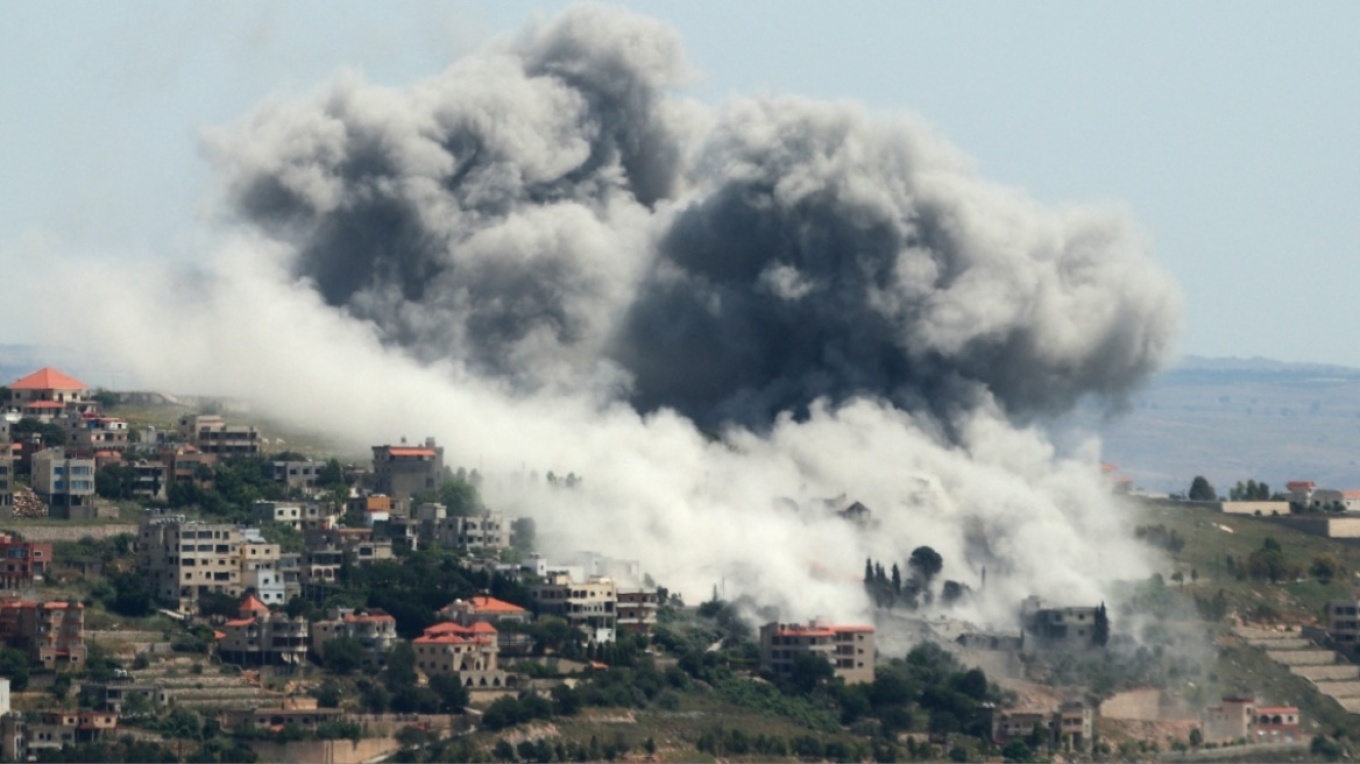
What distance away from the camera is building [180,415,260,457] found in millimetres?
118750

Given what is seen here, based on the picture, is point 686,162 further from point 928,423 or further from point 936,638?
point 936,638

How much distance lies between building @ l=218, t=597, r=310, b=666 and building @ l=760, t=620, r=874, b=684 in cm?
1200

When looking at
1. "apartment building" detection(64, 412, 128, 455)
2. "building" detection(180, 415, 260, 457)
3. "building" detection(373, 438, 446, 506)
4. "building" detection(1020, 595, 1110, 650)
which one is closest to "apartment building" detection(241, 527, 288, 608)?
"apartment building" detection(64, 412, 128, 455)

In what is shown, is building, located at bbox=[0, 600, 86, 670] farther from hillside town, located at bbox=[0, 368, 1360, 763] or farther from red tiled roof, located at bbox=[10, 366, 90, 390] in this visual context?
red tiled roof, located at bbox=[10, 366, 90, 390]

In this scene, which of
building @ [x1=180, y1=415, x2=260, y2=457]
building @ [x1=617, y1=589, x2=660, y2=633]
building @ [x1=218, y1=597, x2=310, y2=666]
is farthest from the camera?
building @ [x1=180, y1=415, x2=260, y2=457]

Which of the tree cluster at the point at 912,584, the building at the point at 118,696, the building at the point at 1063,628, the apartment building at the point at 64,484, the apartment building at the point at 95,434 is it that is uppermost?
the apartment building at the point at 95,434

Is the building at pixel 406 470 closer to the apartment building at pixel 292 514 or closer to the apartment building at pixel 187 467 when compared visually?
the apartment building at pixel 292 514

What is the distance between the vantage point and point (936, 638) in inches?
4245

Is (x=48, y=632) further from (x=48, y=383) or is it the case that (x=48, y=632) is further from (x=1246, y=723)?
(x=1246, y=723)

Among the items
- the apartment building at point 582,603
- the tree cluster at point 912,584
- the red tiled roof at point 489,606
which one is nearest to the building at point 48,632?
the red tiled roof at point 489,606

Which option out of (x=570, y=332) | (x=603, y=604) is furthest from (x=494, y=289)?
(x=603, y=604)

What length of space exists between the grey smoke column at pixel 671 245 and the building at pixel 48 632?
31776 mm

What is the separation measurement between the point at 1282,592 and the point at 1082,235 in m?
15.3

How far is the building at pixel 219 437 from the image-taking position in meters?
119
